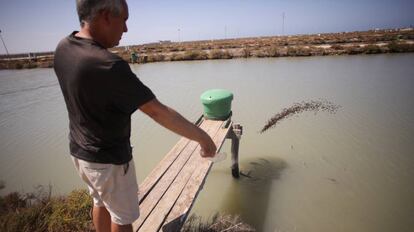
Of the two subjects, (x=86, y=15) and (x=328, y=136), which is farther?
(x=328, y=136)

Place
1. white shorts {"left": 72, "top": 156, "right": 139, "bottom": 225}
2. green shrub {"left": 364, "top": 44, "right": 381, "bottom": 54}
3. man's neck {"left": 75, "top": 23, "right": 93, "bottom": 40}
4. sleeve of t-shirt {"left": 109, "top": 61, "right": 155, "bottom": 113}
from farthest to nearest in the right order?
green shrub {"left": 364, "top": 44, "right": 381, "bottom": 54} < white shorts {"left": 72, "top": 156, "right": 139, "bottom": 225} < man's neck {"left": 75, "top": 23, "right": 93, "bottom": 40} < sleeve of t-shirt {"left": 109, "top": 61, "right": 155, "bottom": 113}

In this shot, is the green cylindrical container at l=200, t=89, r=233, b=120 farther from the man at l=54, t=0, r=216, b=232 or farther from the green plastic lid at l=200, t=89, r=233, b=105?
the man at l=54, t=0, r=216, b=232

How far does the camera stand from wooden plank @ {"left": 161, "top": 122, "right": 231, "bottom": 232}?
2.14 metres

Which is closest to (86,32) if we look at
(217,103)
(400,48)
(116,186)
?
(116,186)

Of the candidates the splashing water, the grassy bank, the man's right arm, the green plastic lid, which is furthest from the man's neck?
the splashing water

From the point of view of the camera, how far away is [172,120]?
1.25m

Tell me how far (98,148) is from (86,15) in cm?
66

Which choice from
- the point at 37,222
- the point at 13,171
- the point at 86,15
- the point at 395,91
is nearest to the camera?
the point at 86,15

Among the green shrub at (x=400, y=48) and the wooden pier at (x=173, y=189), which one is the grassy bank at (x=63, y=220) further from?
the green shrub at (x=400, y=48)

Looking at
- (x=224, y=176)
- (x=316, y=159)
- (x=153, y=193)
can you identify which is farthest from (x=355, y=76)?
(x=153, y=193)

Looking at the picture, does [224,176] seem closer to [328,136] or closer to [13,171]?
[328,136]

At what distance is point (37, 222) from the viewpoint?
2.82 meters

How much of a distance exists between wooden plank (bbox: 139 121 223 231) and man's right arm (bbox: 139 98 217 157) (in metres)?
1.15

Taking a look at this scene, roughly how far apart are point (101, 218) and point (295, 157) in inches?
156
